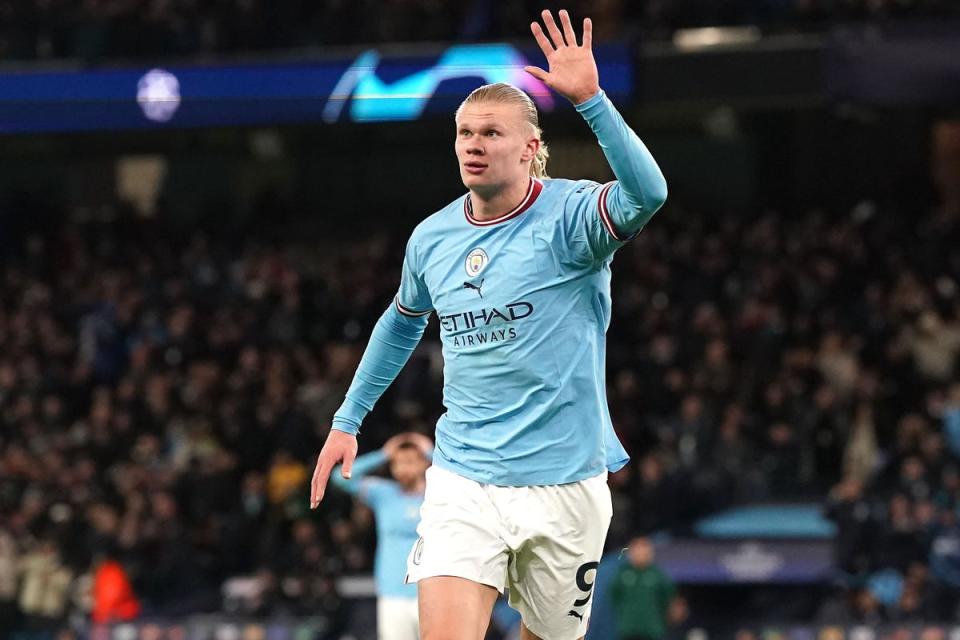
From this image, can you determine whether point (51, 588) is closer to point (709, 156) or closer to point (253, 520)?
point (253, 520)

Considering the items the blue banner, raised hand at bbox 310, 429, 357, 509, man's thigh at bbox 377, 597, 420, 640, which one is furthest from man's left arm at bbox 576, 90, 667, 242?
the blue banner

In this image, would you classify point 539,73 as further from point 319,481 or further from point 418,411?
point 418,411

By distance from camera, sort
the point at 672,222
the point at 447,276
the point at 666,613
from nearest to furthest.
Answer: the point at 447,276, the point at 666,613, the point at 672,222

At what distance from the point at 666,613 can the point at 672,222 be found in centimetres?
629

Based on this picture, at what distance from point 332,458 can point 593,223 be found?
121cm

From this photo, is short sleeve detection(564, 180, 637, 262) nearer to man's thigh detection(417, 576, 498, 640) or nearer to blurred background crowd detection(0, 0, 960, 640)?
man's thigh detection(417, 576, 498, 640)

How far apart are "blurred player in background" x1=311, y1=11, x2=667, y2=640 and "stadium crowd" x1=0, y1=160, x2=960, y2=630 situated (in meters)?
9.39

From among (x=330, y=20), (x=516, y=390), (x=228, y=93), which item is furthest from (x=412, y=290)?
(x=330, y=20)

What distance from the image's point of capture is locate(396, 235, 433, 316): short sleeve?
18.1 ft

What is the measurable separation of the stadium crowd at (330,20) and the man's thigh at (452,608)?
12865 millimetres

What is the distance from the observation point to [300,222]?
23.5 metres

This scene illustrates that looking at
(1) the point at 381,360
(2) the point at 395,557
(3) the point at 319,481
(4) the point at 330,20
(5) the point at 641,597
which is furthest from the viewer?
(4) the point at 330,20

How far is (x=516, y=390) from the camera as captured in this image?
17.1 feet

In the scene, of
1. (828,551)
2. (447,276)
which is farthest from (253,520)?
(447,276)
